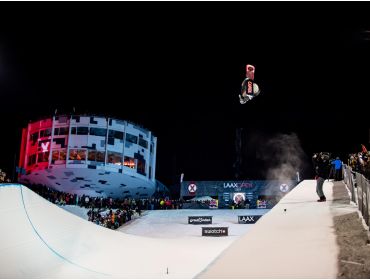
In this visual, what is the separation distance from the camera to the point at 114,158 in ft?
187

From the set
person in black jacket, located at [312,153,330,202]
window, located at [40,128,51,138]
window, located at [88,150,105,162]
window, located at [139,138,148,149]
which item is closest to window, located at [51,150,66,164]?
window, located at [40,128,51,138]

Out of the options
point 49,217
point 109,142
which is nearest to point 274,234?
point 49,217

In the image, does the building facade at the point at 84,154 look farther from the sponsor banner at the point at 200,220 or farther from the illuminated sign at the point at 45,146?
the sponsor banner at the point at 200,220

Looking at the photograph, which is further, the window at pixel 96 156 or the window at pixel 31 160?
the window at pixel 31 160

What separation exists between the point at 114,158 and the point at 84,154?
5.12 m

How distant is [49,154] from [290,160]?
42.9 meters

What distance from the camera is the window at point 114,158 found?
2231 inches

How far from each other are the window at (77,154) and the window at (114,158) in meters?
4.22

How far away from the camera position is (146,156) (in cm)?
6309

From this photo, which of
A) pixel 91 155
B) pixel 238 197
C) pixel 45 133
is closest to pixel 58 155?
pixel 45 133

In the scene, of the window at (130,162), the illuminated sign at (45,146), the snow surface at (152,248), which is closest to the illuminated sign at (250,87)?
the snow surface at (152,248)

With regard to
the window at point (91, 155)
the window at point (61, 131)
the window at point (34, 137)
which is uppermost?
the window at point (61, 131)

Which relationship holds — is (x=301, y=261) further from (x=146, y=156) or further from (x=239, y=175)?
(x=146, y=156)

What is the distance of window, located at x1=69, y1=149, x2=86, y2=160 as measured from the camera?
179 ft
